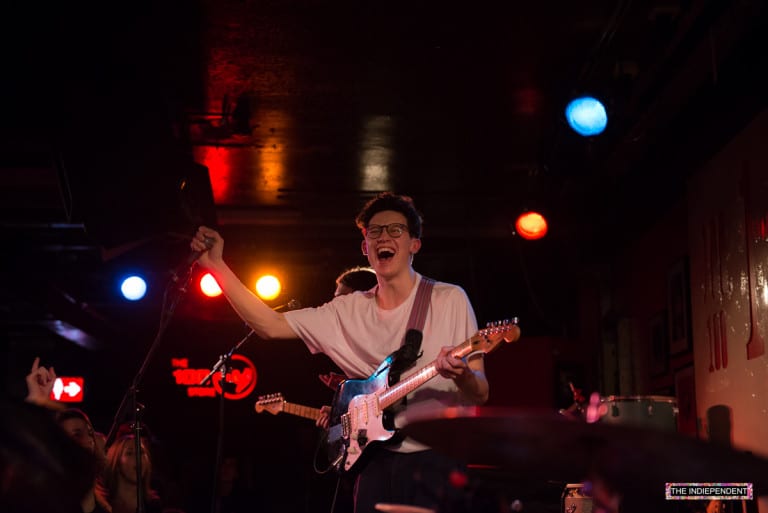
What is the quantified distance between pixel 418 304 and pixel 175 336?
Result: 8.92 meters

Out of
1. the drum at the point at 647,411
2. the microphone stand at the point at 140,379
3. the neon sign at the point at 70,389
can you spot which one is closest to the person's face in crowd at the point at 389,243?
the microphone stand at the point at 140,379

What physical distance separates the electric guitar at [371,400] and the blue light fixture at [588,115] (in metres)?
2.45

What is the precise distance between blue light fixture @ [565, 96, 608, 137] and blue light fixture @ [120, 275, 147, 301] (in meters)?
6.09

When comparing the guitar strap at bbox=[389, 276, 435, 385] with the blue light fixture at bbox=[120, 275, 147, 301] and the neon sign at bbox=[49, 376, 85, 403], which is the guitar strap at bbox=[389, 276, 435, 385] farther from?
the neon sign at bbox=[49, 376, 85, 403]

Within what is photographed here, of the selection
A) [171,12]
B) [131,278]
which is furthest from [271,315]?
[131,278]

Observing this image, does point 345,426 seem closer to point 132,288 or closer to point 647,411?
point 647,411

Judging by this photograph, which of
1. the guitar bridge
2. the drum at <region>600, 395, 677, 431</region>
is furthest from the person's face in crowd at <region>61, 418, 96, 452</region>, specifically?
the drum at <region>600, 395, 677, 431</region>

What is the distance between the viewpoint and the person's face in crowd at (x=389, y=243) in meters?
4.31

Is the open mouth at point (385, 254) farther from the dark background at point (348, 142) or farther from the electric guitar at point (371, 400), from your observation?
the dark background at point (348, 142)

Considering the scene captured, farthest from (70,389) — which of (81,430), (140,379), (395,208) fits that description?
(395,208)

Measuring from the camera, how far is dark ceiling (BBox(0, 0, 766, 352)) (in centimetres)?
581

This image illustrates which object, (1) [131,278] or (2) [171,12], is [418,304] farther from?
(1) [131,278]

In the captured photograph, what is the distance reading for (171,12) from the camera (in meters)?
5.89

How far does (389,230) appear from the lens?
14.4ft
